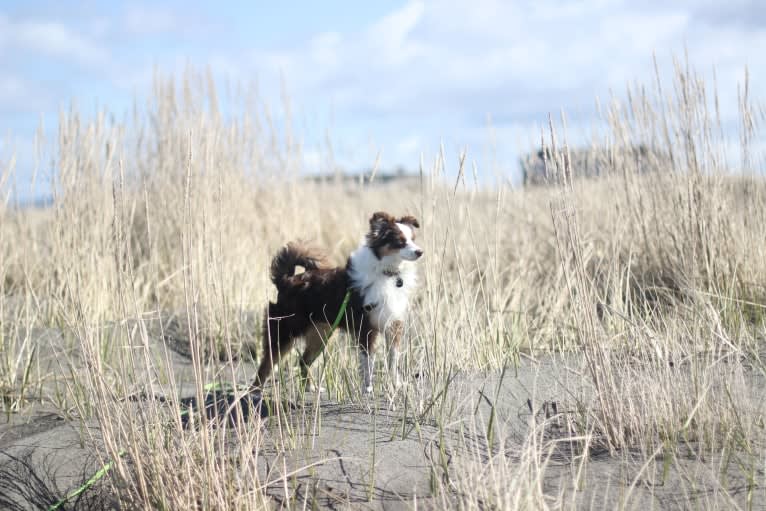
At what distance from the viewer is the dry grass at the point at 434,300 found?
9.52 ft

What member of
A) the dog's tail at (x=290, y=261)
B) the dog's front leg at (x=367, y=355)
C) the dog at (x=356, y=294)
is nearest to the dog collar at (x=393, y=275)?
the dog at (x=356, y=294)

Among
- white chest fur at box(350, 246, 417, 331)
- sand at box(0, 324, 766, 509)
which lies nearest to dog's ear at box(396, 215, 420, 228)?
white chest fur at box(350, 246, 417, 331)

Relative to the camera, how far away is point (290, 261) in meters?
4.34

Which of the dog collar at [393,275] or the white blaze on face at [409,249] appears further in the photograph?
the dog collar at [393,275]

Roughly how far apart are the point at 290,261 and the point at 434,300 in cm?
113

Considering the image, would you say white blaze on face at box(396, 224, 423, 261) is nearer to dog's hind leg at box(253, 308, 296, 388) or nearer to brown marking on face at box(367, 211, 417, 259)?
brown marking on face at box(367, 211, 417, 259)

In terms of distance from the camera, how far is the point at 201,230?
10.2 ft

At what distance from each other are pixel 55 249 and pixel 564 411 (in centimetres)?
433

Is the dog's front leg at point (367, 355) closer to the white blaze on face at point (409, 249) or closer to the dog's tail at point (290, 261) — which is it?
the white blaze on face at point (409, 249)

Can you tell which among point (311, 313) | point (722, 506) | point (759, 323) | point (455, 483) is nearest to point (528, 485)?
point (455, 483)

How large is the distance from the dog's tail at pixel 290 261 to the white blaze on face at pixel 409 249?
607 millimetres

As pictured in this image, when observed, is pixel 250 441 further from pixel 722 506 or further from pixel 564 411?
pixel 722 506

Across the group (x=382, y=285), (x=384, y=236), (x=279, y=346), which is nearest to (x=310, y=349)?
(x=279, y=346)

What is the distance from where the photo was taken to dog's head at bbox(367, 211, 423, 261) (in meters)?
4.00
